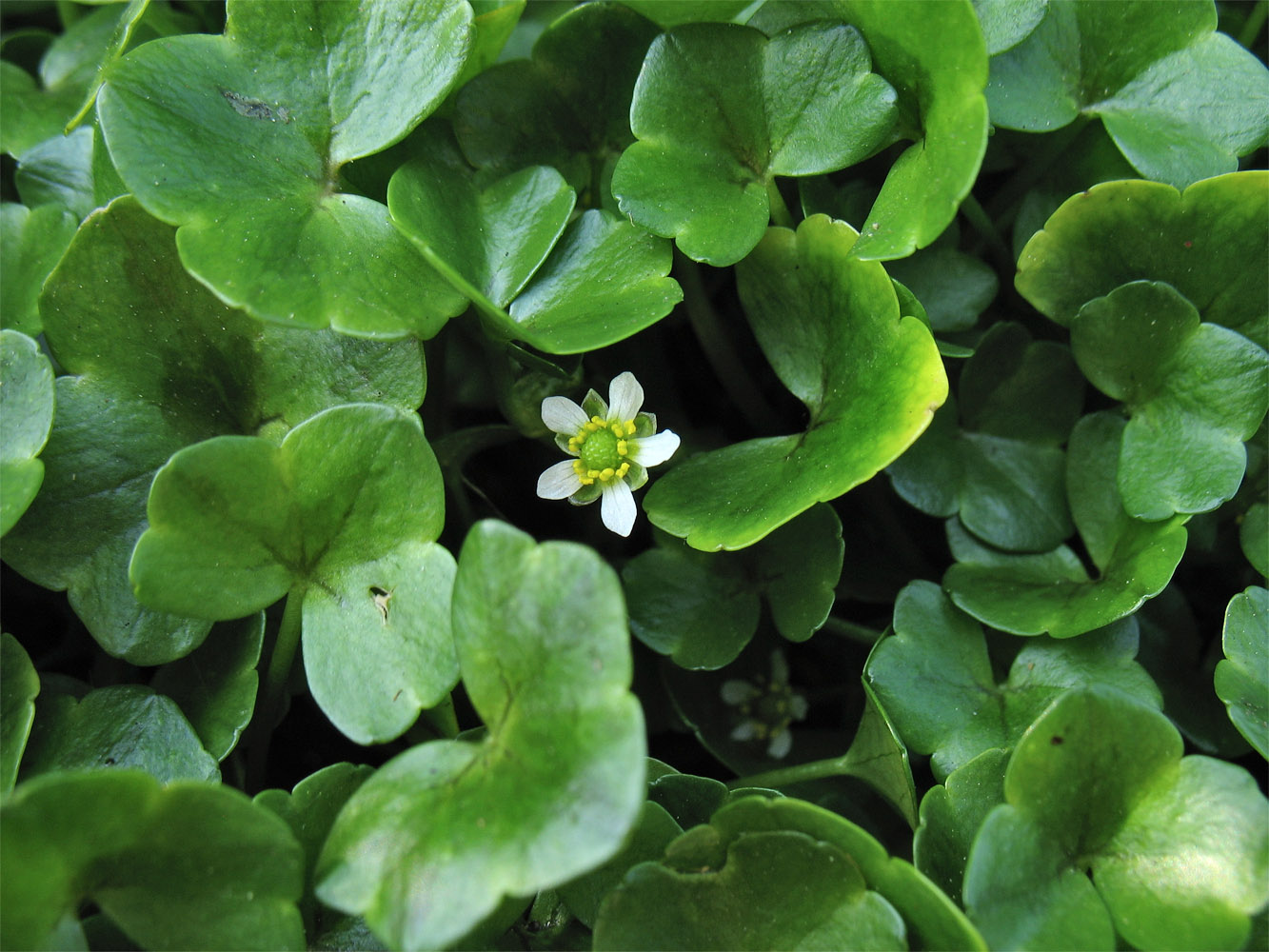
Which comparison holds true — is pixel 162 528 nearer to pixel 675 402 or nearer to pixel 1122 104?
pixel 675 402

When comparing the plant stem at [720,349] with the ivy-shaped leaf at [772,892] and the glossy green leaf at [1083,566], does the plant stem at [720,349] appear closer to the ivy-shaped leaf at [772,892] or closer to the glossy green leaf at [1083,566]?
the glossy green leaf at [1083,566]

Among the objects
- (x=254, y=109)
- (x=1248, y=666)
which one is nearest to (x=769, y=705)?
(x=1248, y=666)

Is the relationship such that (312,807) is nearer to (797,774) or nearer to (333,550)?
(333,550)

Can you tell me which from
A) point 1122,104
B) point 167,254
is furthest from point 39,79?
point 1122,104

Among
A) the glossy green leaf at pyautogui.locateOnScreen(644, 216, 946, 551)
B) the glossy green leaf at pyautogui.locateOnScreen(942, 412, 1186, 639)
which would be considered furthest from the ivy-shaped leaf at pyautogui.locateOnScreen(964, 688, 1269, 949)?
the glossy green leaf at pyautogui.locateOnScreen(644, 216, 946, 551)

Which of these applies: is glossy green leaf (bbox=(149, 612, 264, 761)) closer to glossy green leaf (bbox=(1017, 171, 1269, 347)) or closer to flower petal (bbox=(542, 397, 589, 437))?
flower petal (bbox=(542, 397, 589, 437))

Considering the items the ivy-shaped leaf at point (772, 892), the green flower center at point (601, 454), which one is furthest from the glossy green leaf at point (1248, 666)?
the green flower center at point (601, 454)
